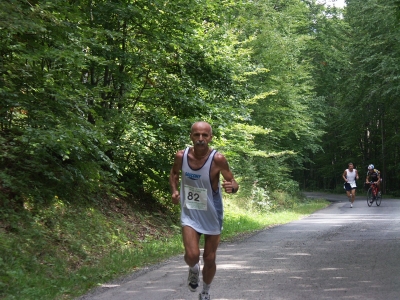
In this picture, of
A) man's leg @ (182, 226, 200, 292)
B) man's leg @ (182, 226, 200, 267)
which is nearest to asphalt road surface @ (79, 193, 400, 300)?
man's leg @ (182, 226, 200, 292)

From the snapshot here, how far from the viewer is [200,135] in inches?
252

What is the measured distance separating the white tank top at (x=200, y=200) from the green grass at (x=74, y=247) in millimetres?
2256

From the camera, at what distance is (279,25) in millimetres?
31391

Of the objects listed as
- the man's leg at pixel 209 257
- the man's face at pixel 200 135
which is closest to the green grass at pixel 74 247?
the man's leg at pixel 209 257

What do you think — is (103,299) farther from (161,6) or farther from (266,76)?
(266,76)

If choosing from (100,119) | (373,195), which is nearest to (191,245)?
(100,119)

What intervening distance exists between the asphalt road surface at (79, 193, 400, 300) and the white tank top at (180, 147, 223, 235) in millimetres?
1160

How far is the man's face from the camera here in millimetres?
6367

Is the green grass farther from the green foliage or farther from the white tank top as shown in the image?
the white tank top

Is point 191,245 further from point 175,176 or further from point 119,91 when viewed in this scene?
point 119,91

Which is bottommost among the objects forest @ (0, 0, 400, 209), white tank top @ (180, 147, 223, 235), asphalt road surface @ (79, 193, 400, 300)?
asphalt road surface @ (79, 193, 400, 300)

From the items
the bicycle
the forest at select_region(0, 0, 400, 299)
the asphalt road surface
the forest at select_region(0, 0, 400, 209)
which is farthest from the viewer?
the bicycle

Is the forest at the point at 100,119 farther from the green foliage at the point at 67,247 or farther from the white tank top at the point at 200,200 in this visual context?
the white tank top at the point at 200,200

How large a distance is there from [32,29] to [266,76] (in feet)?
70.8
